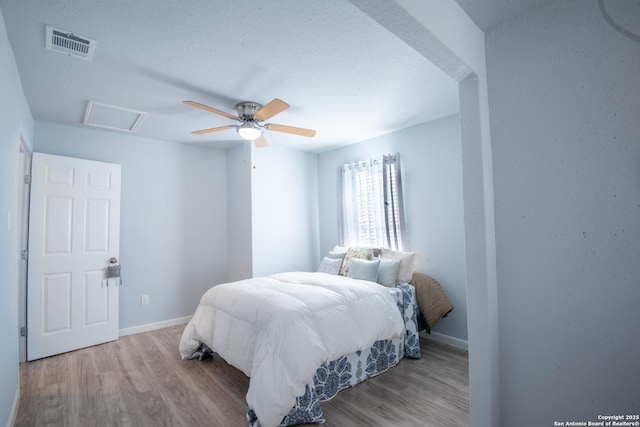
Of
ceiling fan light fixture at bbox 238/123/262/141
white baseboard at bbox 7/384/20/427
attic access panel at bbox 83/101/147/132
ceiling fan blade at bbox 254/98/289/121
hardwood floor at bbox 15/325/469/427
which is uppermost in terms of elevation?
attic access panel at bbox 83/101/147/132

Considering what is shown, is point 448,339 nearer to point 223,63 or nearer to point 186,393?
point 186,393

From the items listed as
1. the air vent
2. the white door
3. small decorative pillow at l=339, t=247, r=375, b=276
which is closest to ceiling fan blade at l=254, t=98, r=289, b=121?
the air vent

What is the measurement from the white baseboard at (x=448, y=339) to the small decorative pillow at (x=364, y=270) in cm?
97

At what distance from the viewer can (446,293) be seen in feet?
10.5

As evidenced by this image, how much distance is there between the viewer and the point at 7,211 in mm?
1781

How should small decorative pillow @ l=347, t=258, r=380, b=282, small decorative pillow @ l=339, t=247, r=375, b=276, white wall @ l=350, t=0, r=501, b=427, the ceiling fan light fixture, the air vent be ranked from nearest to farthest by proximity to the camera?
white wall @ l=350, t=0, r=501, b=427
the air vent
the ceiling fan light fixture
small decorative pillow @ l=347, t=258, r=380, b=282
small decorative pillow @ l=339, t=247, r=375, b=276

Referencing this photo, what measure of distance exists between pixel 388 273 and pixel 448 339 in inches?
38.8

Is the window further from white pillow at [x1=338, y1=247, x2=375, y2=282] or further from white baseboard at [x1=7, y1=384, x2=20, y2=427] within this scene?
white baseboard at [x1=7, y1=384, x2=20, y2=427]

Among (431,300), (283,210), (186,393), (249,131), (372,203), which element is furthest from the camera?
(283,210)

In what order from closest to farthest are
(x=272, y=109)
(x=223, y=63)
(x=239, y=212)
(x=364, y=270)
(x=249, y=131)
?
(x=223, y=63), (x=272, y=109), (x=249, y=131), (x=364, y=270), (x=239, y=212)

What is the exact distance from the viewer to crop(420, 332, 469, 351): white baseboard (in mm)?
3023

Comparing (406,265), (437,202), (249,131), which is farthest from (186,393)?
(437,202)

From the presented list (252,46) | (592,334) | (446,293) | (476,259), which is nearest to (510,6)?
(476,259)

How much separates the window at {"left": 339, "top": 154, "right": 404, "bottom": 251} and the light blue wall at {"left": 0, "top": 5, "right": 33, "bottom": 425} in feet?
10.8
